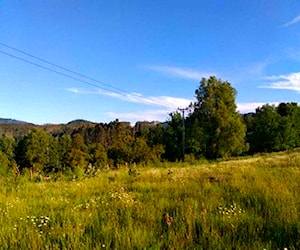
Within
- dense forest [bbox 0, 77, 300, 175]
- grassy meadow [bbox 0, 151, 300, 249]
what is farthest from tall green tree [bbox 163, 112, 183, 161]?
grassy meadow [bbox 0, 151, 300, 249]

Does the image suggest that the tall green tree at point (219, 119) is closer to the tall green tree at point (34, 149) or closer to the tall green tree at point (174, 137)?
the tall green tree at point (174, 137)

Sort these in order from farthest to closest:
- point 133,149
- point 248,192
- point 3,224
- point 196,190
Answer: point 133,149
point 196,190
point 248,192
point 3,224

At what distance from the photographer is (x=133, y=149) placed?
6606 centimetres

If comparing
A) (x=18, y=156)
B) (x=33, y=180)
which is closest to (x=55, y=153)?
(x=18, y=156)

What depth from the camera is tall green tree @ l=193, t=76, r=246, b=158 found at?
59594mm

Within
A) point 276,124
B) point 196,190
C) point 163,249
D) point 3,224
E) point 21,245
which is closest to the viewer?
point 163,249

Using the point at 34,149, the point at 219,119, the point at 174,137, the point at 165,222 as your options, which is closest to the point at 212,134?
the point at 219,119

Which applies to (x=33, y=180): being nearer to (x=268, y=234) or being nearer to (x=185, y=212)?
(x=185, y=212)

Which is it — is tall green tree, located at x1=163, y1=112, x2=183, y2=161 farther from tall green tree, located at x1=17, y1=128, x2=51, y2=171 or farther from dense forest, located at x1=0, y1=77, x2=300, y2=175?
tall green tree, located at x1=17, y1=128, x2=51, y2=171

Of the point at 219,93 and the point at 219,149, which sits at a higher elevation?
the point at 219,93

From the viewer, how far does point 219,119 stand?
5988 centimetres

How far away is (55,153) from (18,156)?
37.3ft

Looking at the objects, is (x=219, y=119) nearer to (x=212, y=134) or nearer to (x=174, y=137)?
(x=212, y=134)

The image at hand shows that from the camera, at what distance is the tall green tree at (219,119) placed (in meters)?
59.6
